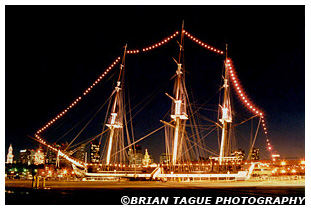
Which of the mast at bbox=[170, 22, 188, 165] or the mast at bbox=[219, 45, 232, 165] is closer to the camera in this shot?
the mast at bbox=[170, 22, 188, 165]

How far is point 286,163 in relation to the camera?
50.0 m

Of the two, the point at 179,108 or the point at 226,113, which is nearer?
the point at 179,108

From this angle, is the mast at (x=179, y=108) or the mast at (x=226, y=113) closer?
Result: the mast at (x=179, y=108)

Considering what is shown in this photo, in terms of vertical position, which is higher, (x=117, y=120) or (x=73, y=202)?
(x=117, y=120)

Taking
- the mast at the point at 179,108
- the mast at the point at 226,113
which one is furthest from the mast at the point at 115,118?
the mast at the point at 226,113

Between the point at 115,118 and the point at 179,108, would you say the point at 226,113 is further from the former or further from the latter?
the point at 115,118

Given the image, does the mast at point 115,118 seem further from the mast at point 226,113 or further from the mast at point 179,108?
the mast at point 226,113

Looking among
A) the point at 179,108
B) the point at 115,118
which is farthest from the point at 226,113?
the point at 115,118

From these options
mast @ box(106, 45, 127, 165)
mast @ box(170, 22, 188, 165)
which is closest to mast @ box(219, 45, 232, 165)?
mast @ box(170, 22, 188, 165)

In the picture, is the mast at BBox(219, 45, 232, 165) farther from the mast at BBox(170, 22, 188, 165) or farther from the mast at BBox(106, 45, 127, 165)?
the mast at BBox(106, 45, 127, 165)

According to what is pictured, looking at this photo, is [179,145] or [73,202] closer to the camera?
[73,202]

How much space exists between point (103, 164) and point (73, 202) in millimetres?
34570
